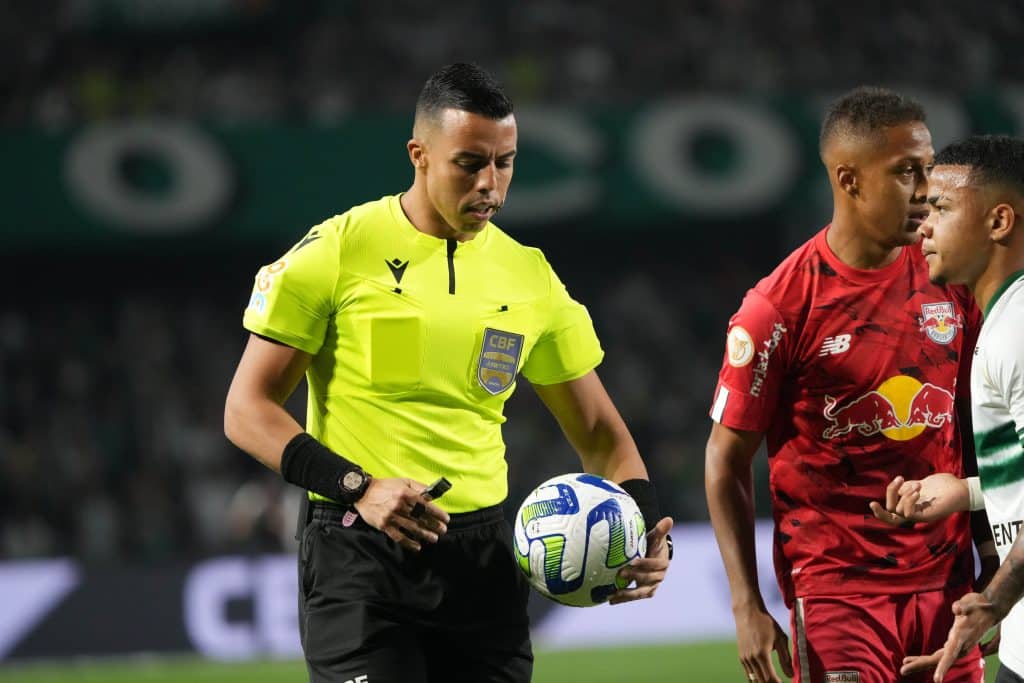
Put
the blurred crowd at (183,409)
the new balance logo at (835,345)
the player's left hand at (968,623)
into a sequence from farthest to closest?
1. the blurred crowd at (183,409)
2. the new balance logo at (835,345)
3. the player's left hand at (968,623)

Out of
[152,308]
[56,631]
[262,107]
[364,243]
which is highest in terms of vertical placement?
[262,107]

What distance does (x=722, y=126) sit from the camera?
56.4 feet

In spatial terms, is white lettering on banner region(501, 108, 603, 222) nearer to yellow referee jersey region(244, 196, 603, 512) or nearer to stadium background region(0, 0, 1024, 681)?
stadium background region(0, 0, 1024, 681)

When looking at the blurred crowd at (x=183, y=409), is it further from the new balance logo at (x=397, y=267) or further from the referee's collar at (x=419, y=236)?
the new balance logo at (x=397, y=267)

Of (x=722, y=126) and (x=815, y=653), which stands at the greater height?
(x=722, y=126)

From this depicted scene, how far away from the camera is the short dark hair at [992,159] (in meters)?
3.56

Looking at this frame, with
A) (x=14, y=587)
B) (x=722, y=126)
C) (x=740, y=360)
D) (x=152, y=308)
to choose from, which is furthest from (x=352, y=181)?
(x=740, y=360)

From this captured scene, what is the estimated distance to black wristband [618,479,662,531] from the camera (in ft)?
13.4

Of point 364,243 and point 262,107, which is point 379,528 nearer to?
point 364,243

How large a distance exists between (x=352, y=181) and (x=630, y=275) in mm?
3988

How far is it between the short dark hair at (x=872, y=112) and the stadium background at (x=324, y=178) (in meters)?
10.1

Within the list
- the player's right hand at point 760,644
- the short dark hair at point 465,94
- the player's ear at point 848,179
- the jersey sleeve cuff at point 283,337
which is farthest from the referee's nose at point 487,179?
the player's right hand at point 760,644

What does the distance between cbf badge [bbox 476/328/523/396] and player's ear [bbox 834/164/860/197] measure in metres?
1.09

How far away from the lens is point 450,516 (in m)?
3.92
